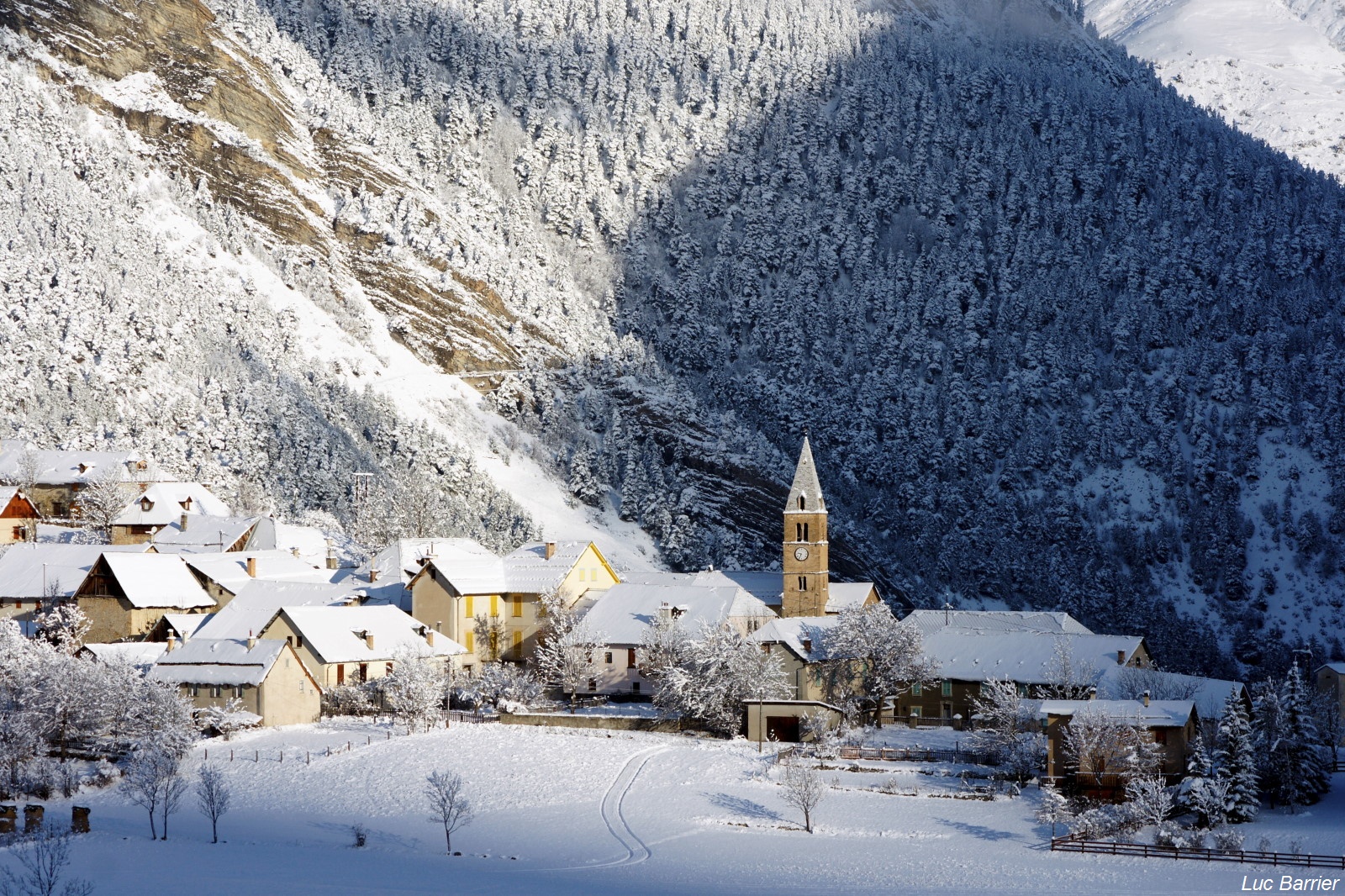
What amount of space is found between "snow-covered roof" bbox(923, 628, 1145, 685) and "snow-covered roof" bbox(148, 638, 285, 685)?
36.2 meters

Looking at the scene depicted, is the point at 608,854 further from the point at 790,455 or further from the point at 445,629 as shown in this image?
the point at 790,455

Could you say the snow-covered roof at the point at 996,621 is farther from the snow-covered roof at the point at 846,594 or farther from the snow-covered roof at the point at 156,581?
the snow-covered roof at the point at 156,581

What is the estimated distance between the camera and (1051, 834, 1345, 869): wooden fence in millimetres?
53938

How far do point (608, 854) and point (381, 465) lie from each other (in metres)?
92.2

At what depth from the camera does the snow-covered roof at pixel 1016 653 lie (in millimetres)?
82438

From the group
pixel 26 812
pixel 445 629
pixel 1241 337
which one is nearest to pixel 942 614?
pixel 445 629

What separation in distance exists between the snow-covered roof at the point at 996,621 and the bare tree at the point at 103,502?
2208 inches

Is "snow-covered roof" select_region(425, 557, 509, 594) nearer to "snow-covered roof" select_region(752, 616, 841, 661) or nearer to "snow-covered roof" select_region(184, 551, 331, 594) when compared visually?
"snow-covered roof" select_region(184, 551, 331, 594)

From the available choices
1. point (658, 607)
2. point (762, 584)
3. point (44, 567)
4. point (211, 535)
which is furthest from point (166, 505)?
point (762, 584)

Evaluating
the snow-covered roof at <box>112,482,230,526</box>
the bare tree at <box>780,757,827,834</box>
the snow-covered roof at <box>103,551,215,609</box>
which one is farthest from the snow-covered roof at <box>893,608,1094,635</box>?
the snow-covered roof at <box>112,482,230,526</box>

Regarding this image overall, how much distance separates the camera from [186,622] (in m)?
88.9

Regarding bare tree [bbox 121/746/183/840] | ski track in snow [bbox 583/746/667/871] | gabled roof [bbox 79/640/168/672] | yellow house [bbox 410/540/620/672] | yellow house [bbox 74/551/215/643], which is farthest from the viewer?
yellow house [bbox 410/540/620/672]

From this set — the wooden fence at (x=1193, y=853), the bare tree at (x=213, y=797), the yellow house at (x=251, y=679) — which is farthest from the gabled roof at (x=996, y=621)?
the bare tree at (x=213, y=797)

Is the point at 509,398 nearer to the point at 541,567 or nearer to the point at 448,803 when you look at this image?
the point at 541,567
